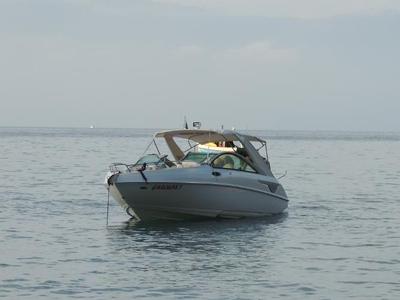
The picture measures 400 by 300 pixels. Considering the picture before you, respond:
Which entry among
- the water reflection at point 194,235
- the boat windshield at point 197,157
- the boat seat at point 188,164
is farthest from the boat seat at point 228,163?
the water reflection at point 194,235

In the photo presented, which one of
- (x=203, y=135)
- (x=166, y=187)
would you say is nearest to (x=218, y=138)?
(x=203, y=135)

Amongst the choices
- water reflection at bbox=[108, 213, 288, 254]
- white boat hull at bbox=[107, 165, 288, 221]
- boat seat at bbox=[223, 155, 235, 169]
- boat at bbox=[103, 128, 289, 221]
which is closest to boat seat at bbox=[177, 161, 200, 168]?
boat at bbox=[103, 128, 289, 221]

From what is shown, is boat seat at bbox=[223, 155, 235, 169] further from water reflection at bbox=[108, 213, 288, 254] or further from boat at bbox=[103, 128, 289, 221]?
water reflection at bbox=[108, 213, 288, 254]

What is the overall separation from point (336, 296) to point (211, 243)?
6.49 m

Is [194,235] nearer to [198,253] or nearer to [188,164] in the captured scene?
[188,164]

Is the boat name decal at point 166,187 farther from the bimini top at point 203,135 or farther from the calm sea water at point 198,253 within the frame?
the bimini top at point 203,135

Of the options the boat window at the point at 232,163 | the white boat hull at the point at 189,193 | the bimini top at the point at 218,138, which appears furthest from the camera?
the bimini top at the point at 218,138

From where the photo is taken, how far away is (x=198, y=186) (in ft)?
83.9

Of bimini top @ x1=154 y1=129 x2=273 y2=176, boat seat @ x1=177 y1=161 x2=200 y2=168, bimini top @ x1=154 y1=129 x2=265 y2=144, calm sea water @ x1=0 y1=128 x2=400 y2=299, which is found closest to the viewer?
calm sea water @ x1=0 y1=128 x2=400 y2=299

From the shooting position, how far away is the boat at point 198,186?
2512 centimetres

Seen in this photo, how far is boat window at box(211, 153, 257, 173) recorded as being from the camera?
26619 mm

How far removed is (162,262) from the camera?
20.0m

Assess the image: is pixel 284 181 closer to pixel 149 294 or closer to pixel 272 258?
pixel 272 258

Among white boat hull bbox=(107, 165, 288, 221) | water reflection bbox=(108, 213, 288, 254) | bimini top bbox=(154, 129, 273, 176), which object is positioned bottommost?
water reflection bbox=(108, 213, 288, 254)
